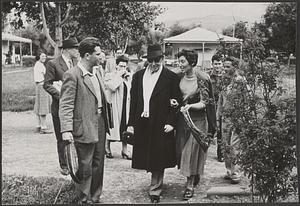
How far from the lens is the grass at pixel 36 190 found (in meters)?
4.29

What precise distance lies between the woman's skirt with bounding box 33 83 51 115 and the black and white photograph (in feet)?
0.03

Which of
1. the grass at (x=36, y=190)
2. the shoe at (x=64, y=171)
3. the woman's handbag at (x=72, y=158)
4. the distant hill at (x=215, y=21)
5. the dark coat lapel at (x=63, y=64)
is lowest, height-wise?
the grass at (x=36, y=190)

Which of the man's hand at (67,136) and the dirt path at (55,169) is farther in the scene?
the dirt path at (55,169)

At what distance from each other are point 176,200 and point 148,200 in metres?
0.24

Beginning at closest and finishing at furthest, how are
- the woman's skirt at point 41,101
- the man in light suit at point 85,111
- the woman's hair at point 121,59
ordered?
1. the man in light suit at point 85,111
2. the woman's skirt at point 41,101
3. the woman's hair at point 121,59

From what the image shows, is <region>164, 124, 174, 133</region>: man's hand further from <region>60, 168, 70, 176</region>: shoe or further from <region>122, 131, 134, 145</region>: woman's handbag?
<region>60, 168, 70, 176</region>: shoe

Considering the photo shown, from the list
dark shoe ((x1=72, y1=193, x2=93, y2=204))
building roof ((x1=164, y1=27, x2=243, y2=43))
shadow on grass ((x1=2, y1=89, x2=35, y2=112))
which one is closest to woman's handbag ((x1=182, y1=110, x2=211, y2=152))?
building roof ((x1=164, y1=27, x2=243, y2=43))

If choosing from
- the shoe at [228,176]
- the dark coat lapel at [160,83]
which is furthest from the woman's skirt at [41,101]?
the shoe at [228,176]

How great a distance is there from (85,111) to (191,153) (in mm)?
1002

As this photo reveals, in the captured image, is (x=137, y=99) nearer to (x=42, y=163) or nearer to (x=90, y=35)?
(x=90, y=35)

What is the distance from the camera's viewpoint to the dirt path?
4.38m

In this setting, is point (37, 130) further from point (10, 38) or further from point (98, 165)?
point (10, 38)

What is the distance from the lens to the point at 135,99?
444cm

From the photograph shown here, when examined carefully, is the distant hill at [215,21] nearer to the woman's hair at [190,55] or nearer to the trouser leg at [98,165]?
the woman's hair at [190,55]
